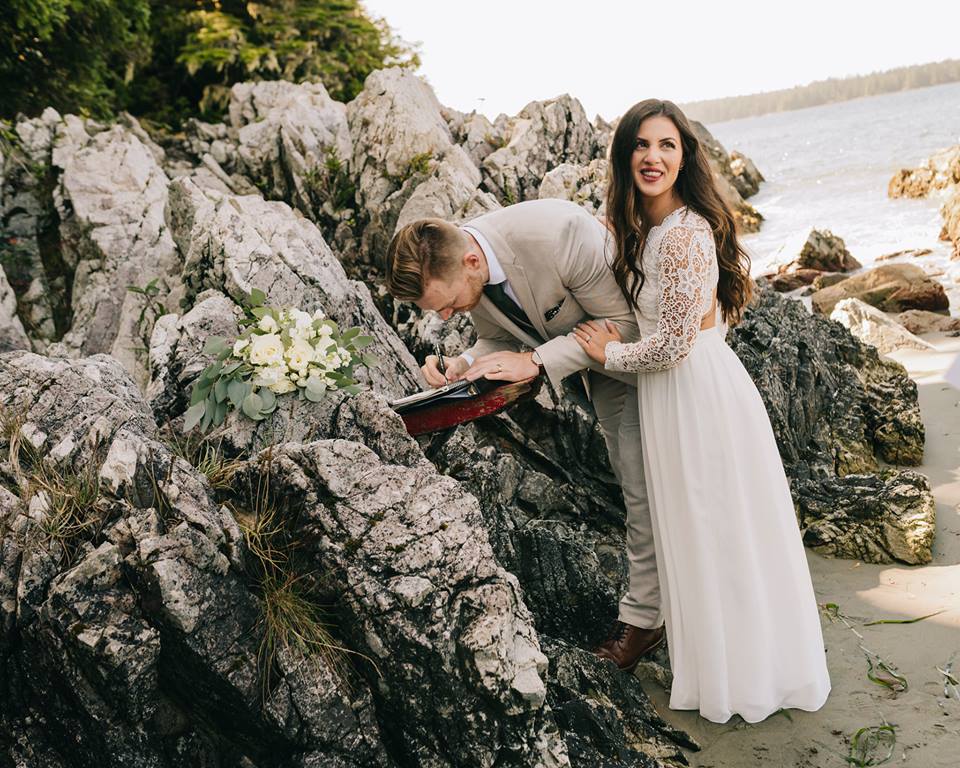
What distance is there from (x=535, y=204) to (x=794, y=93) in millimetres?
165820

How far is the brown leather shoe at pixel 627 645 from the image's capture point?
4.45 meters

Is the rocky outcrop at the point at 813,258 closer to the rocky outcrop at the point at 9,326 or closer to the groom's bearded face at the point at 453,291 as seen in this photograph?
the rocky outcrop at the point at 9,326

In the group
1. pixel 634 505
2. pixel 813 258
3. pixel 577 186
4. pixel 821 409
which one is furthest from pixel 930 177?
pixel 634 505

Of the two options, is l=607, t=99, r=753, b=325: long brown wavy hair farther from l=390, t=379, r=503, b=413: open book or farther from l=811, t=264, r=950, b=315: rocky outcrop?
l=811, t=264, r=950, b=315: rocky outcrop

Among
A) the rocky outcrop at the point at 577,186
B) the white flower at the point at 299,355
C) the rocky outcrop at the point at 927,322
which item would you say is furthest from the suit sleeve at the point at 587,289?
the rocky outcrop at the point at 927,322

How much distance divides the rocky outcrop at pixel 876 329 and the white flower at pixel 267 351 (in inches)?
345

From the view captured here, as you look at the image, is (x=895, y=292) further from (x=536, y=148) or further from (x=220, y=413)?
(x=220, y=413)

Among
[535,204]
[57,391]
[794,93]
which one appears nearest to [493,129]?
[535,204]

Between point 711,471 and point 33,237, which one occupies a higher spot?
point 33,237

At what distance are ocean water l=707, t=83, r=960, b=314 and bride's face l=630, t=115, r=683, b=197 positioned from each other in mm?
867

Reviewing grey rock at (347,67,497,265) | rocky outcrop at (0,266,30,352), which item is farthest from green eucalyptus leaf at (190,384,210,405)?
grey rock at (347,67,497,265)

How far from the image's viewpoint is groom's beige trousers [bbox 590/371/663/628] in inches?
172

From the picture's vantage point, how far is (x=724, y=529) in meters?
3.94

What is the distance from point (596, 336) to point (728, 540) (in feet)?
4.13
